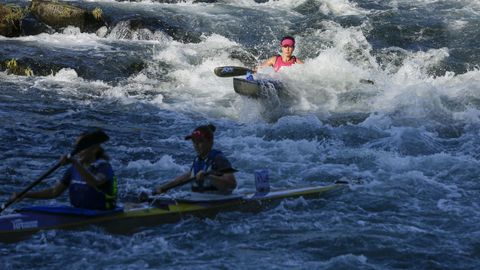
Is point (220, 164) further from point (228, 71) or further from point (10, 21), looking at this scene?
point (10, 21)

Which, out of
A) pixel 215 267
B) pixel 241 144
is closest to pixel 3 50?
pixel 241 144

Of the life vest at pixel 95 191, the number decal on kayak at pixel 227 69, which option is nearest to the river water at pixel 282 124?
the life vest at pixel 95 191

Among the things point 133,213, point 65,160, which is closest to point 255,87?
point 133,213

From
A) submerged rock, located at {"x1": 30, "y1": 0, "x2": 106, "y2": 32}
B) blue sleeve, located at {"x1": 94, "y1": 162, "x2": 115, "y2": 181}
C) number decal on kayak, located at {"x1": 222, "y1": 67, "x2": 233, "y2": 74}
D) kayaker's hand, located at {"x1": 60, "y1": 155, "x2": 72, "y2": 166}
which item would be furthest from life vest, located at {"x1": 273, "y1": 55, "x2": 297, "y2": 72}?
kayaker's hand, located at {"x1": 60, "y1": 155, "x2": 72, "y2": 166}

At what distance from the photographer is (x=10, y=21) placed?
1579 centimetres

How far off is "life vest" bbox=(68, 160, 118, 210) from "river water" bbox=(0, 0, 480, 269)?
275 mm

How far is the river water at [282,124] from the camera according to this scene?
689 cm

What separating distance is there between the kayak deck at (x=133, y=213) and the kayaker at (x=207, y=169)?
0.33 ft

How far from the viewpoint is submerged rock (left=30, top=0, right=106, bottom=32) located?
16.3 meters

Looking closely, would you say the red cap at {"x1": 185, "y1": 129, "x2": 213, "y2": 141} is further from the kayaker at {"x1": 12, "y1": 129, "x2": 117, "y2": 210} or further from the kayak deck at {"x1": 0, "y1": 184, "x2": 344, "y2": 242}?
the kayaker at {"x1": 12, "y1": 129, "x2": 117, "y2": 210}

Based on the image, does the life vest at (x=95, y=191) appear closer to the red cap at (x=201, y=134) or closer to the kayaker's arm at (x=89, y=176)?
the kayaker's arm at (x=89, y=176)

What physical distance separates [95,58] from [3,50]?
1.72 meters

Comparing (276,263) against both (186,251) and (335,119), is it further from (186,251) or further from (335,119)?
(335,119)

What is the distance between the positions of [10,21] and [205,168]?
1003 cm
